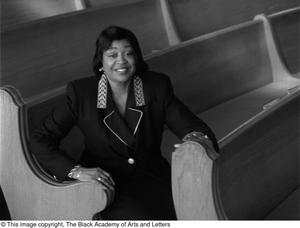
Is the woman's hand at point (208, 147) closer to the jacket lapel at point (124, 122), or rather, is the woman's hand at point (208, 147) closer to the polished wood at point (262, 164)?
the polished wood at point (262, 164)

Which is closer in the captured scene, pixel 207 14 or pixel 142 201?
pixel 142 201

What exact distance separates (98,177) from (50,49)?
2.34 ft

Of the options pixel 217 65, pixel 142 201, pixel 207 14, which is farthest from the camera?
pixel 207 14

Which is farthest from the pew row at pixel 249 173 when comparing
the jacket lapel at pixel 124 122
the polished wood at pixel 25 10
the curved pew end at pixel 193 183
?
the polished wood at pixel 25 10

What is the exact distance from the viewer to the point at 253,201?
1087mm

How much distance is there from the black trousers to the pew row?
6.7 inches

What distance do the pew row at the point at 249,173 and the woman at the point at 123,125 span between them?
0.13 meters

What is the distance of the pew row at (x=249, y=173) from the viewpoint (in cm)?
94

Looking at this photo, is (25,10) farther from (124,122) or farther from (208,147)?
(208,147)

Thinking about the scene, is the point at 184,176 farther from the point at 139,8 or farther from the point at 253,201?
the point at 139,8

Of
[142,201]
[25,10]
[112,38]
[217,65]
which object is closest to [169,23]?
[217,65]

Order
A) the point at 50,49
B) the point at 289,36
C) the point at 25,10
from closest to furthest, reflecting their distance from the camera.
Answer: the point at 50,49 → the point at 25,10 → the point at 289,36

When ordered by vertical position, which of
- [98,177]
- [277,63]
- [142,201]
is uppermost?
[98,177]

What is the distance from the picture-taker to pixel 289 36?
220 centimetres
